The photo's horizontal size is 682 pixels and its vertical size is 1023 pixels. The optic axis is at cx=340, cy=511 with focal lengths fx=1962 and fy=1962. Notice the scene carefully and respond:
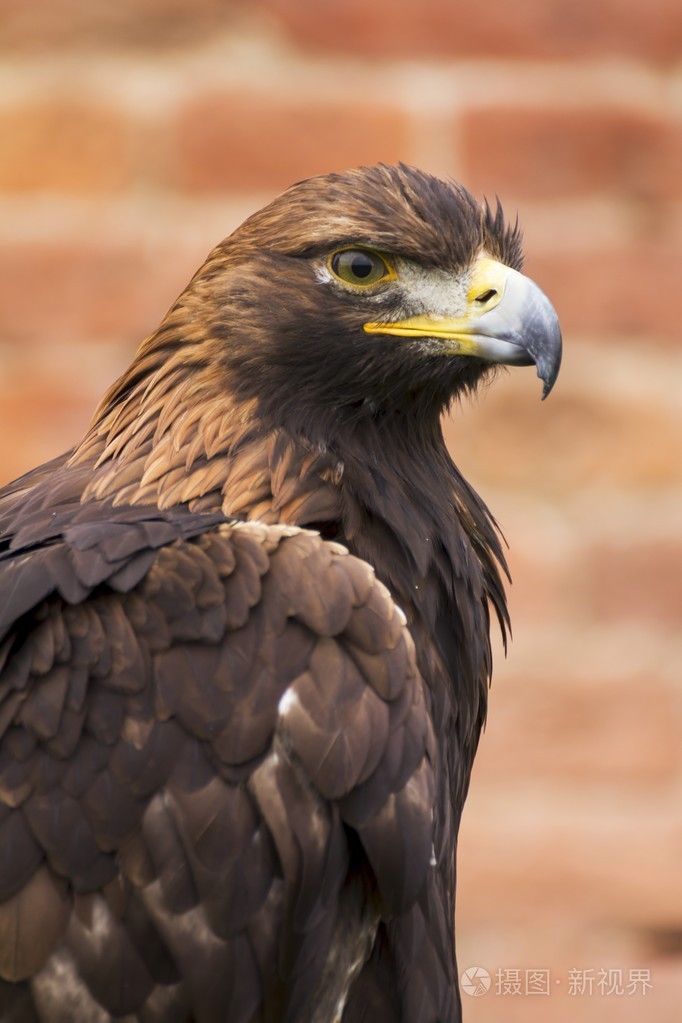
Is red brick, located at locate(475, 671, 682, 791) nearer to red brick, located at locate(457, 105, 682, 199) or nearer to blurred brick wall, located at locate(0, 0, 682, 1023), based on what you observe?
blurred brick wall, located at locate(0, 0, 682, 1023)

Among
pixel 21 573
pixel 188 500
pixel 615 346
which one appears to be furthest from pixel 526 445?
pixel 21 573

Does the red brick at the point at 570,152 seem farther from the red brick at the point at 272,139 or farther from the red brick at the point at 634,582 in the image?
the red brick at the point at 634,582

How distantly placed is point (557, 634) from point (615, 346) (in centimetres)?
48

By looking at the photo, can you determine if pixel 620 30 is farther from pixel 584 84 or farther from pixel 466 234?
pixel 466 234

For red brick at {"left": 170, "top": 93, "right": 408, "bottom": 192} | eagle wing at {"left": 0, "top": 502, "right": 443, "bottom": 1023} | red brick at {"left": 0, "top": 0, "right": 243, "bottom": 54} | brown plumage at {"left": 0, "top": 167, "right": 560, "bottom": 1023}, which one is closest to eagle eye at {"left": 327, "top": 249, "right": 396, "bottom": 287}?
brown plumage at {"left": 0, "top": 167, "right": 560, "bottom": 1023}

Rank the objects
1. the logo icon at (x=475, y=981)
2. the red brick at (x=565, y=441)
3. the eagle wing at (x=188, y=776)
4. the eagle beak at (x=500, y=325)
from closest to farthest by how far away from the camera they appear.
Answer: the eagle wing at (x=188, y=776)
the eagle beak at (x=500, y=325)
the logo icon at (x=475, y=981)
the red brick at (x=565, y=441)

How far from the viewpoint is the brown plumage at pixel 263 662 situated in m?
2.19

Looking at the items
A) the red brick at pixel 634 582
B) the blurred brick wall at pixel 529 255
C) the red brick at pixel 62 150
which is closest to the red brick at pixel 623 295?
the blurred brick wall at pixel 529 255

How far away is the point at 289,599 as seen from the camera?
2.24 metres

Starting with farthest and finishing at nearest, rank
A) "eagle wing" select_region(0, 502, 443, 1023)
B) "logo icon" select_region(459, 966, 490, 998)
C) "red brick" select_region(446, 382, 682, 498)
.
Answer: "red brick" select_region(446, 382, 682, 498)
"logo icon" select_region(459, 966, 490, 998)
"eagle wing" select_region(0, 502, 443, 1023)

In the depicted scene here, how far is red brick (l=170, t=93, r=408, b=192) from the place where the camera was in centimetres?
316

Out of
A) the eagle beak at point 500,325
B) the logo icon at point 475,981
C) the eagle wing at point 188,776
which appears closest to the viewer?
the eagle wing at point 188,776

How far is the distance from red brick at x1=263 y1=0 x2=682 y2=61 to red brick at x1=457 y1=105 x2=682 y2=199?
10cm

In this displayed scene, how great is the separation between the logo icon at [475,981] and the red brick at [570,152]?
4.10 feet
